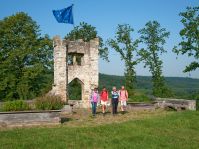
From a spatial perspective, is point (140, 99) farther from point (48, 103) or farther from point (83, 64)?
point (48, 103)

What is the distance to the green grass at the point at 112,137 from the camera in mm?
10969

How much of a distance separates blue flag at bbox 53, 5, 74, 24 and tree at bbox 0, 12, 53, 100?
7516 mm

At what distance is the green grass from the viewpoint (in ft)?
36.0

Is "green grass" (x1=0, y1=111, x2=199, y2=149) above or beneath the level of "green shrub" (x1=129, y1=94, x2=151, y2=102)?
beneath

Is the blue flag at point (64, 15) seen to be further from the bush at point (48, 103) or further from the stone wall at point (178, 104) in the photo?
the bush at point (48, 103)

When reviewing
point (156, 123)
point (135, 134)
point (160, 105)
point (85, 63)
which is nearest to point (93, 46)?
point (85, 63)

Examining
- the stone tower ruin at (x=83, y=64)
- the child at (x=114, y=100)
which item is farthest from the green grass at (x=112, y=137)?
the stone tower ruin at (x=83, y=64)

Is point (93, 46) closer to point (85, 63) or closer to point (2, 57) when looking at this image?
point (85, 63)

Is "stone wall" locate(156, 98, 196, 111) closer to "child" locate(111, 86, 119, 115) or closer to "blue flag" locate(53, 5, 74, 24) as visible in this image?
"child" locate(111, 86, 119, 115)

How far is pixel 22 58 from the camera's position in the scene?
3238cm

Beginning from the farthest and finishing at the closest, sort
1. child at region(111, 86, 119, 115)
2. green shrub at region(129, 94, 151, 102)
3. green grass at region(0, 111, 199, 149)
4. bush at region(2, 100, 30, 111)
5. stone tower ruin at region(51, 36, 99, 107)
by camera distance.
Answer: stone tower ruin at region(51, 36, 99, 107), green shrub at region(129, 94, 151, 102), child at region(111, 86, 119, 115), bush at region(2, 100, 30, 111), green grass at region(0, 111, 199, 149)

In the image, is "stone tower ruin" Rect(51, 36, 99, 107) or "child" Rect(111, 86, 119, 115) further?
"stone tower ruin" Rect(51, 36, 99, 107)

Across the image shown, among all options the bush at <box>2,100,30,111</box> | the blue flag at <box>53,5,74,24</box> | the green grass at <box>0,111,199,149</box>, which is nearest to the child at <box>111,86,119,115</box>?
the green grass at <box>0,111,199,149</box>

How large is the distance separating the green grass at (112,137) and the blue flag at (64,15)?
13.7m
